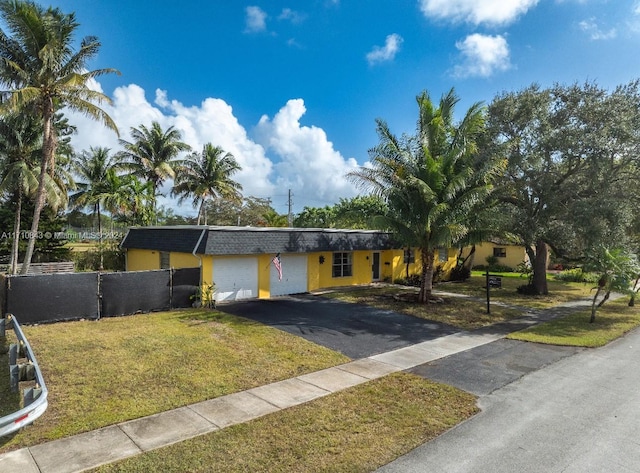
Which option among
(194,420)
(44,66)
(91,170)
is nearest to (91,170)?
(91,170)

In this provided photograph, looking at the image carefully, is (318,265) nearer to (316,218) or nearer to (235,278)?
(235,278)

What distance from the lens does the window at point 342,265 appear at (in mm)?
21375

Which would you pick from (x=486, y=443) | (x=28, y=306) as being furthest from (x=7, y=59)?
(x=486, y=443)

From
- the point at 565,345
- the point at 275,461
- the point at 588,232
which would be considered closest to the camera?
the point at 275,461

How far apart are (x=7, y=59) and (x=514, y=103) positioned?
22.0 m

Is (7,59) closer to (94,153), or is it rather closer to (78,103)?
(78,103)

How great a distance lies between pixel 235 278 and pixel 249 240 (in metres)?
1.75

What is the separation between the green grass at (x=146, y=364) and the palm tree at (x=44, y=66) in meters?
9.97

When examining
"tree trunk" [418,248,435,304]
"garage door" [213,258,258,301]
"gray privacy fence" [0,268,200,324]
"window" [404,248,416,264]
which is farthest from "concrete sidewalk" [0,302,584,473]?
"window" [404,248,416,264]

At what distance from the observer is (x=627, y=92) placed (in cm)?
1670

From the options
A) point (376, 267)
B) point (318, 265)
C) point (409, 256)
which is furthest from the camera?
point (409, 256)

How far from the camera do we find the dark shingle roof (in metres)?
15.7

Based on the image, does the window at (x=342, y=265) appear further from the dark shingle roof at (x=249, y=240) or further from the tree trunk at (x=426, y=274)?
the tree trunk at (x=426, y=274)

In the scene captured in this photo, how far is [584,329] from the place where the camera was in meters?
12.7
